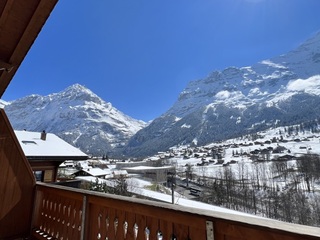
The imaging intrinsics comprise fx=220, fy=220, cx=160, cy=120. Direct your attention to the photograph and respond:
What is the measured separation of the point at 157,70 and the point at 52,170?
45998 mm

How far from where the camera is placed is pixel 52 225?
301 cm

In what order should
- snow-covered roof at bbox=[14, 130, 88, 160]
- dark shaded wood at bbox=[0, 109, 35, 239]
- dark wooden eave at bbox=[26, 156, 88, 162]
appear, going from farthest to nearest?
snow-covered roof at bbox=[14, 130, 88, 160], dark wooden eave at bbox=[26, 156, 88, 162], dark shaded wood at bbox=[0, 109, 35, 239]

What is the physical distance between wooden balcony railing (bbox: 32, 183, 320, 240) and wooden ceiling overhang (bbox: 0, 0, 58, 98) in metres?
1.65

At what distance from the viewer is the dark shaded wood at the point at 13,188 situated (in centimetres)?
327

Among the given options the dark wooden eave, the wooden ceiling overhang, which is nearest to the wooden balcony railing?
the wooden ceiling overhang

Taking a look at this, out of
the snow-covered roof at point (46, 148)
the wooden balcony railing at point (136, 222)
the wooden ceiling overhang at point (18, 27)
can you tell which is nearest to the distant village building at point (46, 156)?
the snow-covered roof at point (46, 148)

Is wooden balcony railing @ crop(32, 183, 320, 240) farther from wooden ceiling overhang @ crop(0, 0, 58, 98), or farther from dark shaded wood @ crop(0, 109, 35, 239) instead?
wooden ceiling overhang @ crop(0, 0, 58, 98)

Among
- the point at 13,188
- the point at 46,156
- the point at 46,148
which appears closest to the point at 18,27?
the point at 13,188

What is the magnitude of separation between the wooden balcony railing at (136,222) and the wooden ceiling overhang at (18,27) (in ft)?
5.41

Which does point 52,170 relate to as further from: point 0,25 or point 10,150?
point 0,25

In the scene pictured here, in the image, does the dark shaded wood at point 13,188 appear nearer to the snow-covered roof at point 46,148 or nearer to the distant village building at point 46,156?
the distant village building at point 46,156

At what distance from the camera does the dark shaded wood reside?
3268 millimetres

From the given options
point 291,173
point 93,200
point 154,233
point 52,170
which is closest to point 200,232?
point 154,233

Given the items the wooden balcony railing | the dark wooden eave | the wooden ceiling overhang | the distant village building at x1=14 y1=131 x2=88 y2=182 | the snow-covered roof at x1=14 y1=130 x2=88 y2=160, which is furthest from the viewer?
the snow-covered roof at x1=14 y1=130 x2=88 y2=160
